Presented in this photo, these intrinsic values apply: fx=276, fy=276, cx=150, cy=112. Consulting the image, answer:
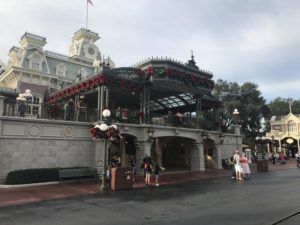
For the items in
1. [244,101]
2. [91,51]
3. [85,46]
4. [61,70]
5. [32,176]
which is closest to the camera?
[32,176]

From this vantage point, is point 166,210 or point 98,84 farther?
point 98,84

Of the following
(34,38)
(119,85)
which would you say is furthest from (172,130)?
(34,38)

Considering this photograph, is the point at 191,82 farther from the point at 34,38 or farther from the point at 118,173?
the point at 34,38

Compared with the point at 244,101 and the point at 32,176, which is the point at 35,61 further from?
the point at 244,101

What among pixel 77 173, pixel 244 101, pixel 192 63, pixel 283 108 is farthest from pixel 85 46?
pixel 283 108

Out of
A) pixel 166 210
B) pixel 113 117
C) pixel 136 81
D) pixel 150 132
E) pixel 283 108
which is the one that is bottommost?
pixel 166 210

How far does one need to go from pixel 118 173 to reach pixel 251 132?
154 ft

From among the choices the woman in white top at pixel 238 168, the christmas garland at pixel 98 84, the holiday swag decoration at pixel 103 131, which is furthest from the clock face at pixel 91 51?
the woman in white top at pixel 238 168

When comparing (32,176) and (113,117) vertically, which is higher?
(113,117)

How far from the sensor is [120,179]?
565 inches

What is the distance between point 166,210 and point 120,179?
18.7 feet

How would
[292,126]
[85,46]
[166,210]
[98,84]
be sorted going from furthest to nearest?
[292,126] < [85,46] < [98,84] < [166,210]

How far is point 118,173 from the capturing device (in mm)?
14352

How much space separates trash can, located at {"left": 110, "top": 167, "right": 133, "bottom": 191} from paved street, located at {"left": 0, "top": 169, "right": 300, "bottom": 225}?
196cm
